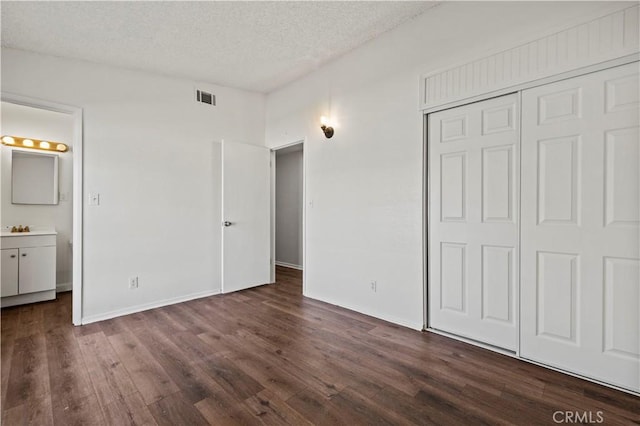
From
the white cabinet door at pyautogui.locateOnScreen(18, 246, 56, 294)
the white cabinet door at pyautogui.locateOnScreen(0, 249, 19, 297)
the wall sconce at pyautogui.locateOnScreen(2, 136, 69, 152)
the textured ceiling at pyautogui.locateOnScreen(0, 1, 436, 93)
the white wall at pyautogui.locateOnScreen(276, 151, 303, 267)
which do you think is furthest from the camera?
the white wall at pyautogui.locateOnScreen(276, 151, 303, 267)

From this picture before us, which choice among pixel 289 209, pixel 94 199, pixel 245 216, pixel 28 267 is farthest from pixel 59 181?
pixel 289 209

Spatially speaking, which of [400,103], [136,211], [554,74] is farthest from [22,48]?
[554,74]

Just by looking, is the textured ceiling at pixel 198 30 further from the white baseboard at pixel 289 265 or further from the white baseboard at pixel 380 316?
the white baseboard at pixel 289 265

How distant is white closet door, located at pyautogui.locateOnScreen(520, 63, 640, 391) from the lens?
6.05 feet

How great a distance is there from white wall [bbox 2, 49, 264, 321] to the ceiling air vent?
7 centimetres

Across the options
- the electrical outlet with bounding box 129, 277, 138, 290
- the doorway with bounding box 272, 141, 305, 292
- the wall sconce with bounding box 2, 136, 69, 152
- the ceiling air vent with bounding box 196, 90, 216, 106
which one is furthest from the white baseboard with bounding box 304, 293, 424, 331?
the wall sconce with bounding box 2, 136, 69, 152

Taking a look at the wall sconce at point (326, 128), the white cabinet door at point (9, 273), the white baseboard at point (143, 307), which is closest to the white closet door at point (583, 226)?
the wall sconce at point (326, 128)

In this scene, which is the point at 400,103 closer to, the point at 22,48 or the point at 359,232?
the point at 359,232

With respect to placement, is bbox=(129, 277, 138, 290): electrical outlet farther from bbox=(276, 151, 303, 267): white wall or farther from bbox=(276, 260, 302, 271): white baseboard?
bbox=(276, 151, 303, 267): white wall

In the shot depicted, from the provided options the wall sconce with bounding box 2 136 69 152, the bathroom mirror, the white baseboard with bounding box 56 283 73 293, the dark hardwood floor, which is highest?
the wall sconce with bounding box 2 136 69 152

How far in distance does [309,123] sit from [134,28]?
6.55 ft

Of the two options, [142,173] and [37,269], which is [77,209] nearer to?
[142,173]

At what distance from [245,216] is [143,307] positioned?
1622 millimetres

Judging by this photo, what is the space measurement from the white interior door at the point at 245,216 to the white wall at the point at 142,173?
7.6 inches
